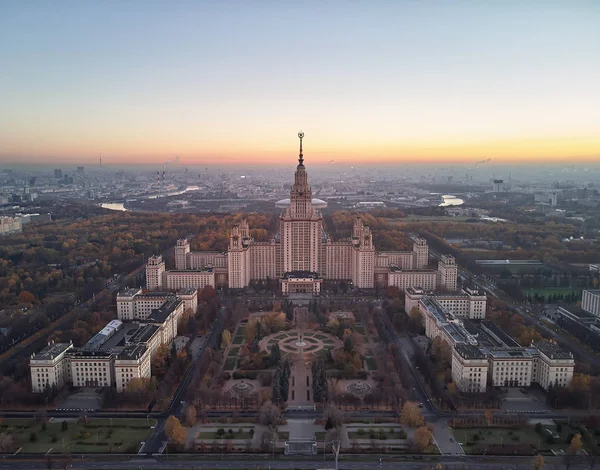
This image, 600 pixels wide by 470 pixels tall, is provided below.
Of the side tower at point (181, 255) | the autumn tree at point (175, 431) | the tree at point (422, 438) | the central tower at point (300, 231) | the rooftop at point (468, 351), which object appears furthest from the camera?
the side tower at point (181, 255)

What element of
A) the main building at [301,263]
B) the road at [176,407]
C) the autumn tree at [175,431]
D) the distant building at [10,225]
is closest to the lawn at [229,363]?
the road at [176,407]

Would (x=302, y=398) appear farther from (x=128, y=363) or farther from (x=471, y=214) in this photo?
(x=471, y=214)

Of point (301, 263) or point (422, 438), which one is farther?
point (301, 263)

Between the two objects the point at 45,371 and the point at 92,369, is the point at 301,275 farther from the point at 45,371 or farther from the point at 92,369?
the point at 45,371

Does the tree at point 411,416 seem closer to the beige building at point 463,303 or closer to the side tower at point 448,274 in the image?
the beige building at point 463,303

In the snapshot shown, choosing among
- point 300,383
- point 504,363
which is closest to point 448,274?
point 504,363

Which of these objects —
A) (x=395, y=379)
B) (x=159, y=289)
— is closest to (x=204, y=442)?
(x=395, y=379)
